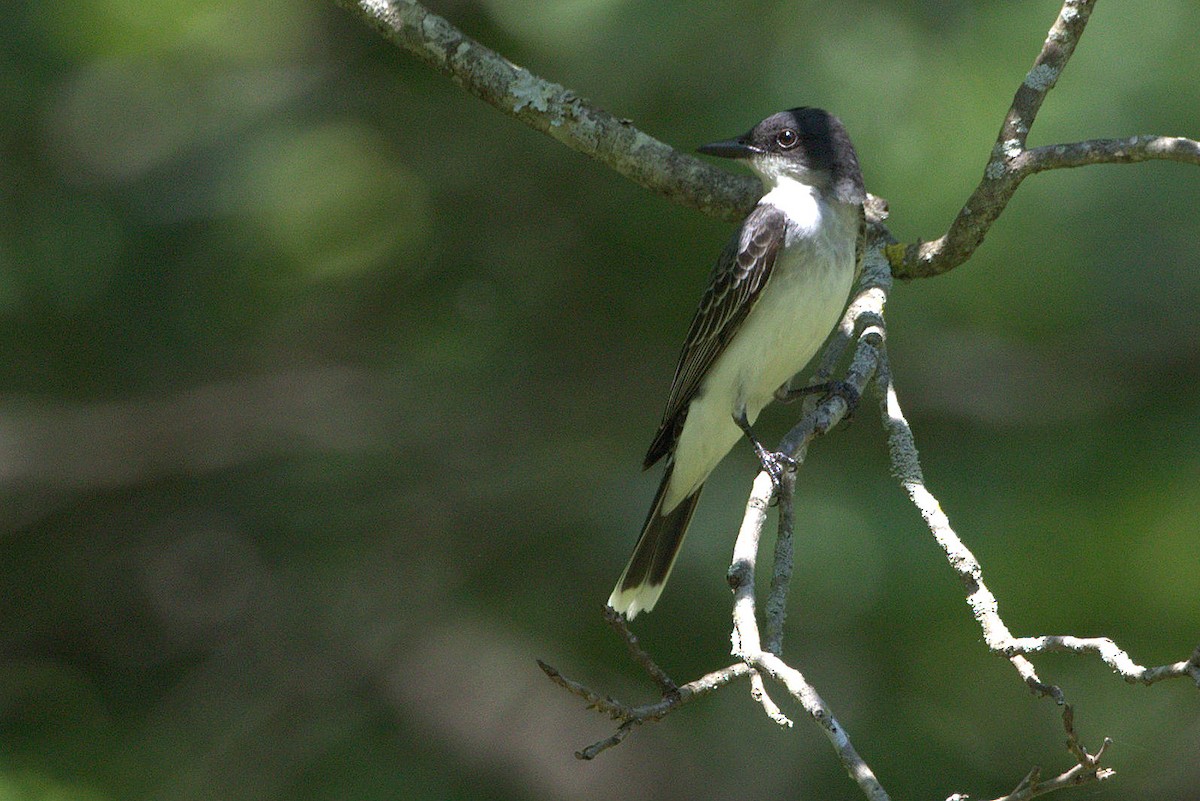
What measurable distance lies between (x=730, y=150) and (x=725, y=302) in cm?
48

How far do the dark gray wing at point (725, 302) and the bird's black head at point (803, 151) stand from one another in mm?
202

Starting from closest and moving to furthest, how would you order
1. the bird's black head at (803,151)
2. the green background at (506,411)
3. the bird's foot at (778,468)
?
the bird's foot at (778,468), the bird's black head at (803,151), the green background at (506,411)

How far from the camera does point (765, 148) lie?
163 inches

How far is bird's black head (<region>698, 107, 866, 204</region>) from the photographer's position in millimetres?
4074

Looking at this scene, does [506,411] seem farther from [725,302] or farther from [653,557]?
[725,302]

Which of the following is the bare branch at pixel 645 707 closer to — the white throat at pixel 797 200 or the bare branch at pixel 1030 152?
the bare branch at pixel 1030 152

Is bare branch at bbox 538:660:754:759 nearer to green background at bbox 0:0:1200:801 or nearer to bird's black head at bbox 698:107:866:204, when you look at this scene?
bird's black head at bbox 698:107:866:204

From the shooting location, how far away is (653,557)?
417cm

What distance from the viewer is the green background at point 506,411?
477 centimetres

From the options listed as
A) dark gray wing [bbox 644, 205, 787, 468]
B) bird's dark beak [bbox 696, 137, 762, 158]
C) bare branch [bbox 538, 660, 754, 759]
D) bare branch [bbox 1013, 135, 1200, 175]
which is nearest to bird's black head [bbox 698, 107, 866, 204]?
bird's dark beak [bbox 696, 137, 762, 158]

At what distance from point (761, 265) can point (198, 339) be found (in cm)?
269

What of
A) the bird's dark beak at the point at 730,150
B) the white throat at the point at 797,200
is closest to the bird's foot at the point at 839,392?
the white throat at the point at 797,200

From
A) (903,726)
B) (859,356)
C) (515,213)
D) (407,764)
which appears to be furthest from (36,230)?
(903,726)

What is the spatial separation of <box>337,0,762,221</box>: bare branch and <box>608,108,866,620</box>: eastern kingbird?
0.26m
